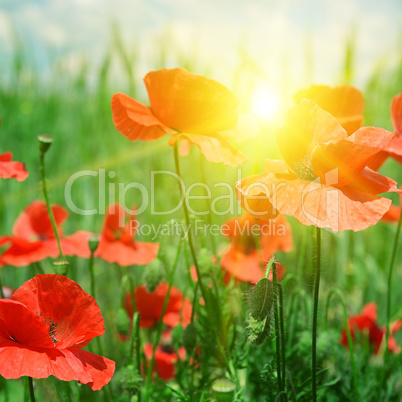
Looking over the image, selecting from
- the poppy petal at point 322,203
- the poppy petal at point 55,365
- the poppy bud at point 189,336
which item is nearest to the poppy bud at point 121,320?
the poppy bud at point 189,336

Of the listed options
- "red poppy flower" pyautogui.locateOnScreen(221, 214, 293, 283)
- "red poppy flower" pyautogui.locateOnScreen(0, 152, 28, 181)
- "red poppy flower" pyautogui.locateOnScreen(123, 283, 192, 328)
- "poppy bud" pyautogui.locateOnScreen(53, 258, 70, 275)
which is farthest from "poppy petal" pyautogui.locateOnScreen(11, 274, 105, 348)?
"red poppy flower" pyautogui.locateOnScreen(123, 283, 192, 328)

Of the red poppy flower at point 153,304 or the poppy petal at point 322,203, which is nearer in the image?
the poppy petal at point 322,203

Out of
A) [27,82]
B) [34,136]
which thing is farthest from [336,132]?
[27,82]

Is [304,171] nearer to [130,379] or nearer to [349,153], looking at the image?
[349,153]

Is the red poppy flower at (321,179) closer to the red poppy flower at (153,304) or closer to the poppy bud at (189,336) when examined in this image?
the poppy bud at (189,336)

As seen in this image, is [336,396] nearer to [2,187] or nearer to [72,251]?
[72,251]

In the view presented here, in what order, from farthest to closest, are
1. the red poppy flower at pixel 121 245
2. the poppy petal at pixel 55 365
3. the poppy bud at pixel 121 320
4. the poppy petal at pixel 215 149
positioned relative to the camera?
the red poppy flower at pixel 121 245
the poppy bud at pixel 121 320
the poppy petal at pixel 215 149
the poppy petal at pixel 55 365

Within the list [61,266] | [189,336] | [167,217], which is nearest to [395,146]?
[189,336]
